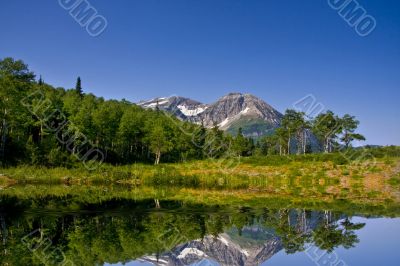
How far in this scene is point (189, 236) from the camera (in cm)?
1460

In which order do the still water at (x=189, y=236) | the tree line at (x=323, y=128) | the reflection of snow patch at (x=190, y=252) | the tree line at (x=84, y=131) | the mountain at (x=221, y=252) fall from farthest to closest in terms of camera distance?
the tree line at (x=323, y=128)
the tree line at (x=84, y=131)
the reflection of snow patch at (x=190, y=252)
the still water at (x=189, y=236)
the mountain at (x=221, y=252)

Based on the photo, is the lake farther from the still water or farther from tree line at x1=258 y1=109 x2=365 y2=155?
tree line at x1=258 y1=109 x2=365 y2=155

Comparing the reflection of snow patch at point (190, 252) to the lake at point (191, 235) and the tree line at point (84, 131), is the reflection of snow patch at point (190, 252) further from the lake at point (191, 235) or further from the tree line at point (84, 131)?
the tree line at point (84, 131)

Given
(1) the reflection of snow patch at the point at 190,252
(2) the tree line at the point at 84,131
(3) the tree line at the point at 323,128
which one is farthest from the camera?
(3) the tree line at the point at 323,128

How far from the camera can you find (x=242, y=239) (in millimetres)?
14695

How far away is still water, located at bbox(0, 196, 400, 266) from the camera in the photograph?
11727 millimetres

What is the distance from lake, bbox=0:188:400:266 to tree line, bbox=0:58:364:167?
3352cm

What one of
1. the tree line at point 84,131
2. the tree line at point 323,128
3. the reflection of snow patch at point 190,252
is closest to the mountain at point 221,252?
the reflection of snow patch at point 190,252

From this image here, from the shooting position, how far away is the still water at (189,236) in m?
11.7

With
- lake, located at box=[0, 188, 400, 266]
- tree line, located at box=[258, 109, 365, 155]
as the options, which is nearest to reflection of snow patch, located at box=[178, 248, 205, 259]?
lake, located at box=[0, 188, 400, 266]

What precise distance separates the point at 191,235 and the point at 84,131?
51128mm

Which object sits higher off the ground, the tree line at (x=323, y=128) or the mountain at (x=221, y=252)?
the tree line at (x=323, y=128)

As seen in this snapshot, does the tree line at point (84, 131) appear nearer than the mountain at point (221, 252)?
No

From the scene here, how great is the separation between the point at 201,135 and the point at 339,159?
1940 inches
